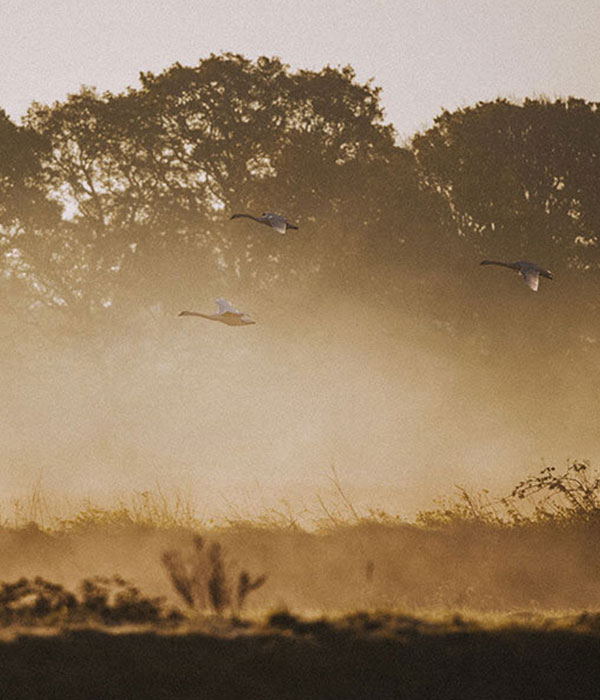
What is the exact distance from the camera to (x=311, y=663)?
1339 cm

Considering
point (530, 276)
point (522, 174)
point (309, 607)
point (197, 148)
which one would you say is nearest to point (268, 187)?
point (197, 148)

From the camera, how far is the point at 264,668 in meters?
13.3

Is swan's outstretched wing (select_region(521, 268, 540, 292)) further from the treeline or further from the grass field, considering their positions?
the treeline

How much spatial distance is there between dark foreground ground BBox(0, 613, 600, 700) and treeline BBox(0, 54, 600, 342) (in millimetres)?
22754

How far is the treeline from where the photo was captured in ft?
121

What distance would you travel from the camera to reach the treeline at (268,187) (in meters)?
36.8

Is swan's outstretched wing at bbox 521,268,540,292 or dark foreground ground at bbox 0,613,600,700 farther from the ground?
swan's outstretched wing at bbox 521,268,540,292

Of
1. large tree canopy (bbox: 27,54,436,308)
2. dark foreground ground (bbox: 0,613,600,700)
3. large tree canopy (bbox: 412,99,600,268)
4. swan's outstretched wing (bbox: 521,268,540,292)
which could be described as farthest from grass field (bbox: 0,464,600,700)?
large tree canopy (bbox: 27,54,436,308)

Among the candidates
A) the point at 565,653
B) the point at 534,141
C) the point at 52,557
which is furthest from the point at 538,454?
the point at 565,653

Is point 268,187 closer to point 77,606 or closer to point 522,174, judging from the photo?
point 522,174

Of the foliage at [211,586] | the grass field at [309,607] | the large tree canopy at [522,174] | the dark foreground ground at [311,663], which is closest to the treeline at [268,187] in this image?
the large tree canopy at [522,174]

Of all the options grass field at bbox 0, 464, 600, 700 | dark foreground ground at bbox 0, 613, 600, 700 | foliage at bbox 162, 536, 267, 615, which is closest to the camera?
dark foreground ground at bbox 0, 613, 600, 700

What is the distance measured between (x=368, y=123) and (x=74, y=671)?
33.4 m

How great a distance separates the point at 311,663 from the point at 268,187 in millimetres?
28165
